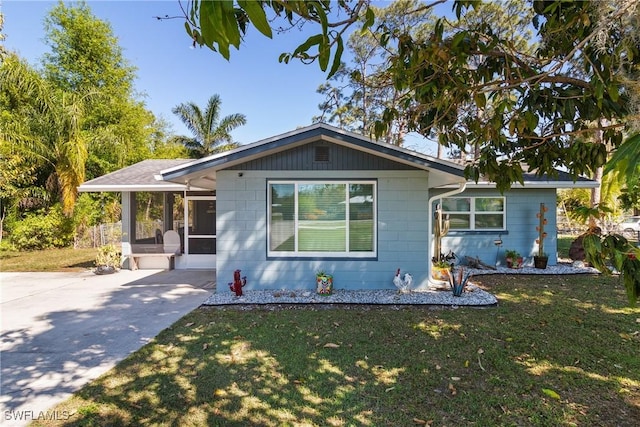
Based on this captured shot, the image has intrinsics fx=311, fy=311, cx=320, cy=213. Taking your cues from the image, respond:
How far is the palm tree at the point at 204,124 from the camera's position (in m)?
21.9

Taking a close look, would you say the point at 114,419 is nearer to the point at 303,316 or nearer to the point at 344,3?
the point at 303,316

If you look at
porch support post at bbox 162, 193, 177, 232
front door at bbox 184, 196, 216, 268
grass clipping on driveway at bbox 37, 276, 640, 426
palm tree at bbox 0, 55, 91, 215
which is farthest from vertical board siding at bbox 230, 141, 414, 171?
palm tree at bbox 0, 55, 91, 215

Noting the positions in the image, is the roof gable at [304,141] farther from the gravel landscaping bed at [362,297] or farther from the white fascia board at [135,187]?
the white fascia board at [135,187]

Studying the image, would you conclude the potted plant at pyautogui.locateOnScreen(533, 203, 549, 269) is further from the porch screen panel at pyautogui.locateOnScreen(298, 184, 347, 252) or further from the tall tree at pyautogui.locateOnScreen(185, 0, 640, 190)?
the tall tree at pyautogui.locateOnScreen(185, 0, 640, 190)

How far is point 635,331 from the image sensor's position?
15.3ft

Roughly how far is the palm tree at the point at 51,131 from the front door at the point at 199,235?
835 cm

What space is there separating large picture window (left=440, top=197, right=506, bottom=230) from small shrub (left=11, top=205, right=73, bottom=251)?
54.9ft

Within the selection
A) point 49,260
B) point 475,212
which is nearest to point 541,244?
point 475,212

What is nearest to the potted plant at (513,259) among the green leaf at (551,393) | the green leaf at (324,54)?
the green leaf at (551,393)

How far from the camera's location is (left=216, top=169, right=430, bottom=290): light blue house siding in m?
6.86

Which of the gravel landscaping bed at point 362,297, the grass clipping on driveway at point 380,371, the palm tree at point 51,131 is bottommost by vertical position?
the grass clipping on driveway at point 380,371

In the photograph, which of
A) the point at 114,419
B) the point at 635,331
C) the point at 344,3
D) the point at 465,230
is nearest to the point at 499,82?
the point at 344,3

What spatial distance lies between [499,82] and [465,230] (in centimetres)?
762

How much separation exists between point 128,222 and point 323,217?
21.0 feet
